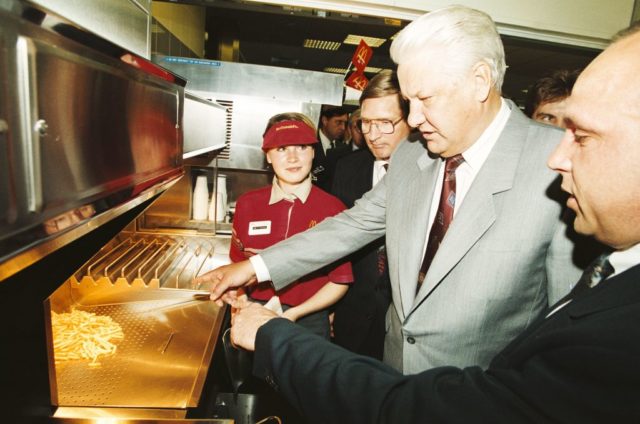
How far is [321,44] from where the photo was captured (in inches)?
371

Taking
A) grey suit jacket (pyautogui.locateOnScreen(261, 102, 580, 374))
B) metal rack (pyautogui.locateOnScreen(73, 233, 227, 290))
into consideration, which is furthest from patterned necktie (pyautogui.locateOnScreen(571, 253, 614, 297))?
metal rack (pyautogui.locateOnScreen(73, 233, 227, 290))

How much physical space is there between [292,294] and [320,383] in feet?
3.47

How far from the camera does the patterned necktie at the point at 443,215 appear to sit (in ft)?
4.37

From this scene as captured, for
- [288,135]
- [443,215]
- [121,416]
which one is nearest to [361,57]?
[288,135]

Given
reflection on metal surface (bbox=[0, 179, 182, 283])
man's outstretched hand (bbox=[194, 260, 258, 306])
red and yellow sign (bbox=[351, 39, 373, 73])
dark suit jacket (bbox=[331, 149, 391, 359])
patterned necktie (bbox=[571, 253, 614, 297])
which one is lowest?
dark suit jacket (bbox=[331, 149, 391, 359])

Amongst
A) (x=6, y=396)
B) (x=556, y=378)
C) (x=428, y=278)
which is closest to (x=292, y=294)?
(x=428, y=278)

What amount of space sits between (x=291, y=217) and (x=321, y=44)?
847 cm

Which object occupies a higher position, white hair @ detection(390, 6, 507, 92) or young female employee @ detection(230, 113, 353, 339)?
white hair @ detection(390, 6, 507, 92)

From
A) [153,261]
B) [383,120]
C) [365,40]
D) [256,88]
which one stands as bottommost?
[153,261]

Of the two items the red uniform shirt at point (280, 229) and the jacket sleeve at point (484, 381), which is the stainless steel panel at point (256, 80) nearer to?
the red uniform shirt at point (280, 229)

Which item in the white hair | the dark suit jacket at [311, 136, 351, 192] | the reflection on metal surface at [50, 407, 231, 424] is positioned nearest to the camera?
the reflection on metal surface at [50, 407, 231, 424]

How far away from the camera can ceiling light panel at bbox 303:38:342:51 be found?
9.11m

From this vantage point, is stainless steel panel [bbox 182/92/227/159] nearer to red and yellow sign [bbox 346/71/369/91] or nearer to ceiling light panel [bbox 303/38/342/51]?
red and yellow sign [bbox 346/71/369/91]

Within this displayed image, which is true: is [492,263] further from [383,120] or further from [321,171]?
[321,171]
